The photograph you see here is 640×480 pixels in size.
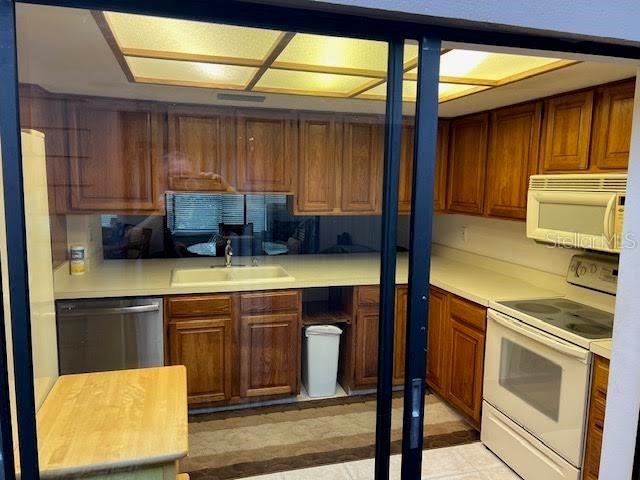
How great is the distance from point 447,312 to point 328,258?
3.32 feet

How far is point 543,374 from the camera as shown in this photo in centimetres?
213

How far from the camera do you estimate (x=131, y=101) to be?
8.90 ft

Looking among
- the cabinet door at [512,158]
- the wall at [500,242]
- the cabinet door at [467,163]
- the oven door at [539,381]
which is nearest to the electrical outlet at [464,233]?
the wall at [500,242]

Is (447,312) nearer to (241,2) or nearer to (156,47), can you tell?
(156,47)

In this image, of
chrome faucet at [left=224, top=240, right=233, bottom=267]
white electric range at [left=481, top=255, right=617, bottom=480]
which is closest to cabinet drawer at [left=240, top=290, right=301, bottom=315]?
chrome faucet at [left=224, top=240, right=233, bottom=267]

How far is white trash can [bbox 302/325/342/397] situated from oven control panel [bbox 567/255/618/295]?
57.3 inches

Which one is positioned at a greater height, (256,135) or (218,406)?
(256,135)

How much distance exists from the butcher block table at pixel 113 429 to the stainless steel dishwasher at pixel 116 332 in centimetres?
101

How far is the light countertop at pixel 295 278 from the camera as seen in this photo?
2557mm

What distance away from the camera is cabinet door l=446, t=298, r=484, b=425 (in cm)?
257

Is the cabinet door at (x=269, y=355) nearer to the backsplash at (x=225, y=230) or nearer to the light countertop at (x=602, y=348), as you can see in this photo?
the backsplash at (x=225, y=230)

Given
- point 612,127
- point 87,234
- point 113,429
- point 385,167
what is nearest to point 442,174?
point 612,127

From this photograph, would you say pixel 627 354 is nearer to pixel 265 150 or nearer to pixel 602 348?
pixel 602 348

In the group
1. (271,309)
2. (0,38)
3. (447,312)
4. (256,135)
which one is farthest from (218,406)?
(0,38)
